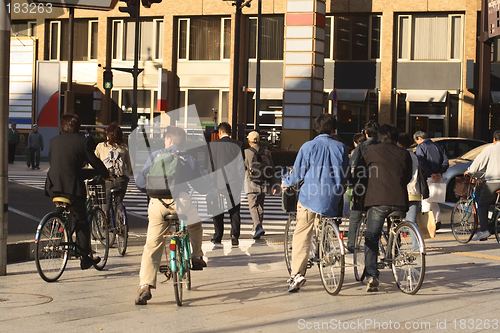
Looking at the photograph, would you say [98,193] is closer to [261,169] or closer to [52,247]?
[52,247]

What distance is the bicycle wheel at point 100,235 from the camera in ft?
29.6

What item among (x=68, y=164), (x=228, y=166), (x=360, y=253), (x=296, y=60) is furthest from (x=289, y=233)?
(x=296, y=60)

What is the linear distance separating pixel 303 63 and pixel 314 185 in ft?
91.5

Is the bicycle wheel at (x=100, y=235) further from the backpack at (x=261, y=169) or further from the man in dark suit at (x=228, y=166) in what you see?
the backpack at (x=261, y=169)

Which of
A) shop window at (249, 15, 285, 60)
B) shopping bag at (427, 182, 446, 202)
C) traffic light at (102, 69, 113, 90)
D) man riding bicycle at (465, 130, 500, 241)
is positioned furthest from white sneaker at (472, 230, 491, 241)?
shop window at (249, 15, 285, 60)

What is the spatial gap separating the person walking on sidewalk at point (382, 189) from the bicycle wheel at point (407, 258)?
0.20 metres

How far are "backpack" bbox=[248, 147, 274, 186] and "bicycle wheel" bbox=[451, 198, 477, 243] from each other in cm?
327

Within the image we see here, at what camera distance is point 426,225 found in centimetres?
1097

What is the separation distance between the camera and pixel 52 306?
680 cm

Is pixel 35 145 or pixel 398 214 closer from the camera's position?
pixel 398 214

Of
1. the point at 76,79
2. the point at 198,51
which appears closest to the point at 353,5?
the point at 198,51

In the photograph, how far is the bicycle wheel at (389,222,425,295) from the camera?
7375mm

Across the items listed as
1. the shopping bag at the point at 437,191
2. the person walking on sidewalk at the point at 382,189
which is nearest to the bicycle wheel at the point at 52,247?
the person walking on sidewalk at the point at 382,189
